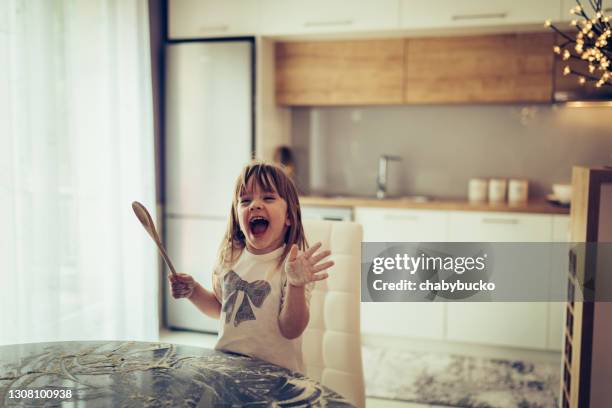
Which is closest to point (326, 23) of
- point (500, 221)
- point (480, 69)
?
point (480, 69)

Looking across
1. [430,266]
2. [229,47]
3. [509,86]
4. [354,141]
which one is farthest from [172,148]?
[509,86]

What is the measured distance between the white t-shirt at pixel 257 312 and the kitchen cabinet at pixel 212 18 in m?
2.46

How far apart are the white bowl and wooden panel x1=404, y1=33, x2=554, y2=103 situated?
50 cm

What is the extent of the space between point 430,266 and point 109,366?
2897mm

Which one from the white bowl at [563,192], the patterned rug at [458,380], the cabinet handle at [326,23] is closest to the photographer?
the patterned rug at [458,380]

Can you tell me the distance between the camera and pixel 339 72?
3.78 meters

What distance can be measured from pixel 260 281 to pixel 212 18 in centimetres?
266

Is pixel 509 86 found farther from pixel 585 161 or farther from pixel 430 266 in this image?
pixel 430 266

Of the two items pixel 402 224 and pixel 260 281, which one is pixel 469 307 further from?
pixel 260 281

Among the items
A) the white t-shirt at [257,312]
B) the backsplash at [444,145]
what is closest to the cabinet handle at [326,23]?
the backsplash at [444,145]

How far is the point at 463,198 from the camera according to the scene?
391 centimetres

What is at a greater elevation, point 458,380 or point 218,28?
point 218,28

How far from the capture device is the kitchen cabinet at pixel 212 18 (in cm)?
369

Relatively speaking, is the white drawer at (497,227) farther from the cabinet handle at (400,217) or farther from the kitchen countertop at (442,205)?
the cabinet handle at (400,217)
